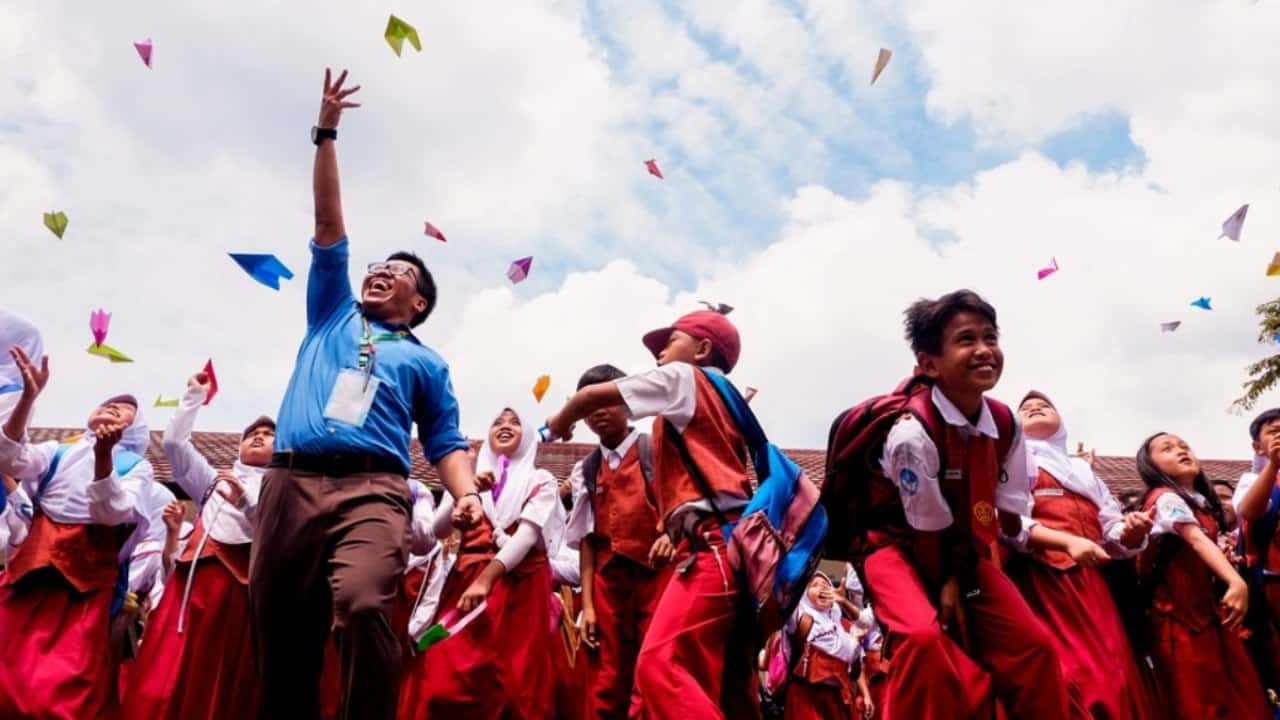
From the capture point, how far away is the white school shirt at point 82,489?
16.5 ft

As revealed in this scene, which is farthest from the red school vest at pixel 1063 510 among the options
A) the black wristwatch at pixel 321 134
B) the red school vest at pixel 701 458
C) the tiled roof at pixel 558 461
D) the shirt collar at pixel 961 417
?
the tiled roof at pixel 558 461

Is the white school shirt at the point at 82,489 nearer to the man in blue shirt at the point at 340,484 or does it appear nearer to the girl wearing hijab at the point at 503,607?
the girl wearing hijab at the point at 503,607

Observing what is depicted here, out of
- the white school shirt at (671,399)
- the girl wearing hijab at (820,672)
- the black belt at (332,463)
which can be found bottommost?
the girl wearing hijab at (820,672)

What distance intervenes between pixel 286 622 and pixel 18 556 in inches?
119

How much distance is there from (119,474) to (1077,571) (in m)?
5.20

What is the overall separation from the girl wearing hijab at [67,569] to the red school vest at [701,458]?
8.47 feet

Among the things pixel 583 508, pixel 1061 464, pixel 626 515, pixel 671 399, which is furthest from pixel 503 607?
pixel 1061 464

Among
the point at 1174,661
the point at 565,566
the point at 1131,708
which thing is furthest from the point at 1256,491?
the point at 565,566

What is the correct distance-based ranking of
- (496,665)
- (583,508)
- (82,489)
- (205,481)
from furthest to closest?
(205,481) → (583,508) → (496,665) → (82,489)

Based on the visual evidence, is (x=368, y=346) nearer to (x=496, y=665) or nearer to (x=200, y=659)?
(x=496, y=665)

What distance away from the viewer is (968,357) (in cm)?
347

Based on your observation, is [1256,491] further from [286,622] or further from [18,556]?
[18,556]

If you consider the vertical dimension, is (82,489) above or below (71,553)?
above

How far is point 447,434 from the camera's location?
3562 millimetres
